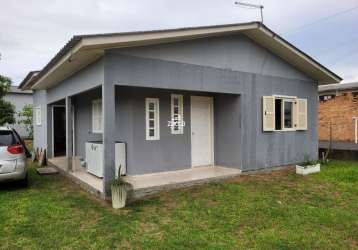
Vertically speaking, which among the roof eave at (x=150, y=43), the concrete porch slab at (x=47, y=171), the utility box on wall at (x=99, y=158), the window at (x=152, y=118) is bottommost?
the concrete porch slab at (x=47, y=171)

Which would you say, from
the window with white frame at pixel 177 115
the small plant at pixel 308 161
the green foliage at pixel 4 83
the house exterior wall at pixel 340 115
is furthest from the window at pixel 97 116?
the house exterior wall at pixel 340 115

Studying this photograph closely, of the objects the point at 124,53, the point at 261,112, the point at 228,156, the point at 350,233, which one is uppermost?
the point at 124,53

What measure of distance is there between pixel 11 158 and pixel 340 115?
15.6 m

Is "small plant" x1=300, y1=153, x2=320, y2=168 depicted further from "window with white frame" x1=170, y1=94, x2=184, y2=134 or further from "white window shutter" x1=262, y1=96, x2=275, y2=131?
"window with white frame" x1=170, y1=94, x2=184, y2=134

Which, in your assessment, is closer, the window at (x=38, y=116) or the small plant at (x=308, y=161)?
the small plant at (x=308, y=161)

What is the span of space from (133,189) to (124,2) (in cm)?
755

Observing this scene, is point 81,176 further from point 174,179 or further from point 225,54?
point 225,54

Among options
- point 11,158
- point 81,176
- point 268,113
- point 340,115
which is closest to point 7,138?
point 11,158

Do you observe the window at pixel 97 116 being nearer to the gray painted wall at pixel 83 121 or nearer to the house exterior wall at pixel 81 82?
the gray painted wall at pixel 83 121


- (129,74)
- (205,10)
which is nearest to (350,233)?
(129,74)

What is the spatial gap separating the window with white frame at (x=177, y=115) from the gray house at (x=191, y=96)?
29mm

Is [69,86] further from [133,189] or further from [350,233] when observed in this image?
[350,233]

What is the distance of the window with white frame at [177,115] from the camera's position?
8430 mm

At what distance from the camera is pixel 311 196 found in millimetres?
6438
